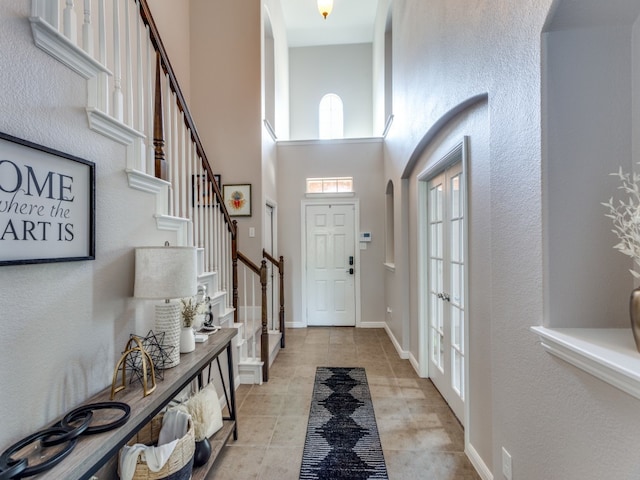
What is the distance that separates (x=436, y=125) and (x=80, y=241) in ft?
7.96

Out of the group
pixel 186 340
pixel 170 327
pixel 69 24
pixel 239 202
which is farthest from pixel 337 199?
pixel 69 24

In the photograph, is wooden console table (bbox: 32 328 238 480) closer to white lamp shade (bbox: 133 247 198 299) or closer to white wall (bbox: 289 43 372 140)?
white lamp shade (bbox: 133 247 198 299)

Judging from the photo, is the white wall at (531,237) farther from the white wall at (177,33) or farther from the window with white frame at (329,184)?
the white wall at (177,33)

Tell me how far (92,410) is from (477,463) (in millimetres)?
2043

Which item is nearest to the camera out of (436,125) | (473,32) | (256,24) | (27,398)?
(27,398)

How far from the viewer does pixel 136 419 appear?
113 cm

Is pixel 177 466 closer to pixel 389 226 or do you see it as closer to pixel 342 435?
pixel 342 435

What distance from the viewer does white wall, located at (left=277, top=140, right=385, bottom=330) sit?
503 cm

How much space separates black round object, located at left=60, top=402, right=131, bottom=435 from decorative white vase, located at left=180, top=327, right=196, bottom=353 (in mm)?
528

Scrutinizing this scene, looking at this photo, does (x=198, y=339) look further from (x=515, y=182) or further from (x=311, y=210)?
(x=311, y=210)

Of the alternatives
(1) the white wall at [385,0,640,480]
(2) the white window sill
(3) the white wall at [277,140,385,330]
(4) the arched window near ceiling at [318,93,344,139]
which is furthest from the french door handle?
(4) the arched window near ceiling at [318,93,344,139]

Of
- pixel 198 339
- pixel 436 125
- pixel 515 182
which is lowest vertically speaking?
pixel 198 339

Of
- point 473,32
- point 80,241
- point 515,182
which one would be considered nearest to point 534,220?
point 515,182

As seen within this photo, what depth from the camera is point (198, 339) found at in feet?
6.30
